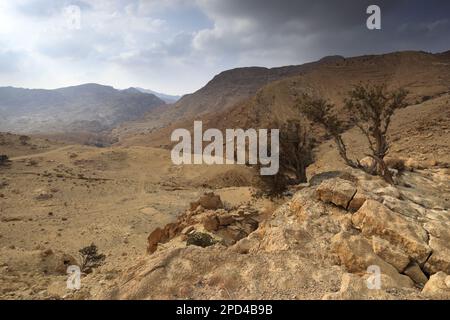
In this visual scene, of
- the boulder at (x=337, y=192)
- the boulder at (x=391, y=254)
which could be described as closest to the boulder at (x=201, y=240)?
the boulder at (x=337, y=192)

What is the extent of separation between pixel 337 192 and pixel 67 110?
181316 millimetres

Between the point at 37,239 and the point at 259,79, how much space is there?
104 m

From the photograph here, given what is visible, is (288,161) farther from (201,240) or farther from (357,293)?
(357,293)

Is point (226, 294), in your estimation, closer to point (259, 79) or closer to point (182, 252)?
point (182, 252)

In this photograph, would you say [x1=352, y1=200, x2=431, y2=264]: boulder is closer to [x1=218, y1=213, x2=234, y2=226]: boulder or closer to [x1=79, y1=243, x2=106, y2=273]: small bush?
[x1=218, y1=213, x2=234, y2=226]: boulder

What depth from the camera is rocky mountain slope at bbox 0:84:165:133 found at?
412 ft

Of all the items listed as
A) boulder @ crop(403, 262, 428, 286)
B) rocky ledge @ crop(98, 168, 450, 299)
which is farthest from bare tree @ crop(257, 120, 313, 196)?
boulder @ crop(403, 262, 428, 286)

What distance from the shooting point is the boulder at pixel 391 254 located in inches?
242

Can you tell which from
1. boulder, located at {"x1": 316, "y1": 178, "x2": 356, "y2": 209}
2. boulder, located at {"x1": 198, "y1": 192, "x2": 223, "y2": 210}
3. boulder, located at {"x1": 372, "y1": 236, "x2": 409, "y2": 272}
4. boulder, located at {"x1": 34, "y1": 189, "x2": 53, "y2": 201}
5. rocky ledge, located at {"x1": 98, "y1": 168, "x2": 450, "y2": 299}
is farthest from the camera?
boulder, located at {"x1": 34, "y1": 189, "x2": 53, "y2": 201}

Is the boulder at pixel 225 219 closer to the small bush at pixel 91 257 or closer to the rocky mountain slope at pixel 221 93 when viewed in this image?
the small bush at pixel 91 257

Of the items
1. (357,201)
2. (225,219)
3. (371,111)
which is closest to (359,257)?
(357,201)

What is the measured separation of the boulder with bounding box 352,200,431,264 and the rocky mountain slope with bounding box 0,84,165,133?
4638 inches
